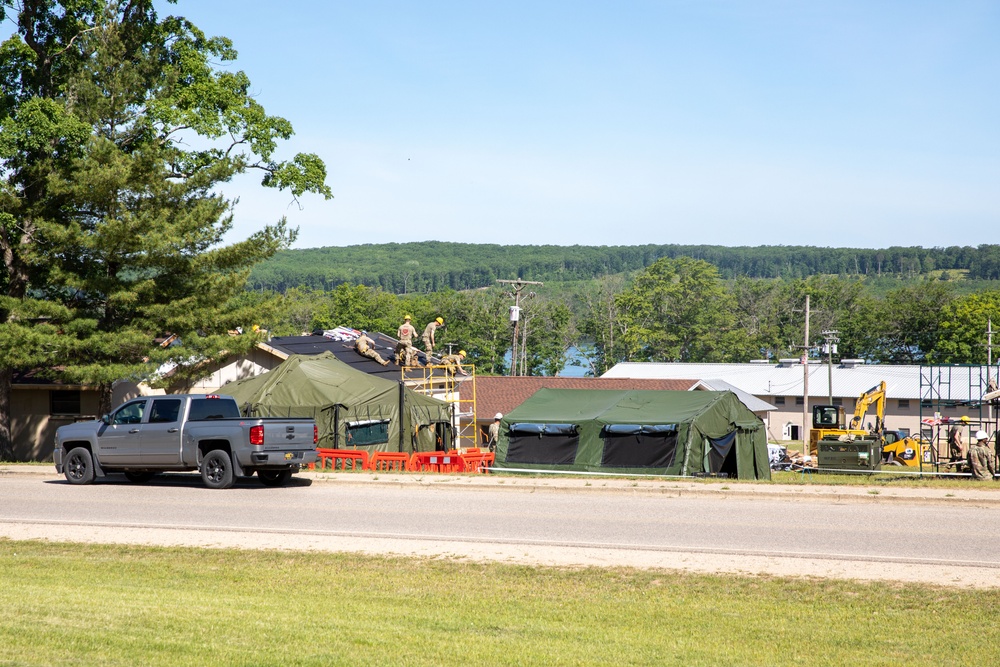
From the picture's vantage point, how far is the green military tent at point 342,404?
29.8 metres

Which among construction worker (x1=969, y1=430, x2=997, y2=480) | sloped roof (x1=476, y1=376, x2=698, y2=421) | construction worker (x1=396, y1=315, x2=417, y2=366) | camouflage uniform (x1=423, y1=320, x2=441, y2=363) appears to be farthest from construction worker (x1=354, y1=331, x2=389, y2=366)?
construction worker (x1=969, y1=430, x2=997, y2=480)

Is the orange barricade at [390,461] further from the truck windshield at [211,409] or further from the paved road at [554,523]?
the truck windshield at [211,409]

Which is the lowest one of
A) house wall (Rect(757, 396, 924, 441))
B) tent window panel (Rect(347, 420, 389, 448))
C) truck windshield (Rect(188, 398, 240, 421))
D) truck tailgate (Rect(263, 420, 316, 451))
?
house wall (Rect(757, 396, 924, 441))

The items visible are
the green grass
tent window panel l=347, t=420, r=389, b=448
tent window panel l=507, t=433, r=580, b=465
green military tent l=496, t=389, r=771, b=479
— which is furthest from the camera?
tent window panel l=347, t=420, r=389, b=448

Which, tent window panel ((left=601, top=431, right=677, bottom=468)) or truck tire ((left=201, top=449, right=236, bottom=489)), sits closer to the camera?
truck tire ((left=201, top=449, right=236, bottom=489))

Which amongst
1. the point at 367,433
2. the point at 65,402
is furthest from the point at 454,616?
the point at 65,402

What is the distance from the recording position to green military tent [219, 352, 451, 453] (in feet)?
97.9

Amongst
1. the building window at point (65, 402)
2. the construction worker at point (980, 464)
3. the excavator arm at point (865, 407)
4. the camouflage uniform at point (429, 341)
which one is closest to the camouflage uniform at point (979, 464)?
the construction worker at point (980, 464)

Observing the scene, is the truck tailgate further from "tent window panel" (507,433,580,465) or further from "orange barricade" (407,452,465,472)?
"tent window panel" (507,433,580,465)

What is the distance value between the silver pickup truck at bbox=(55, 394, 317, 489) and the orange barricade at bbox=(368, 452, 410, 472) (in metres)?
4.84

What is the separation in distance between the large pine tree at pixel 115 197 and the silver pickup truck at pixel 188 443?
7.89m

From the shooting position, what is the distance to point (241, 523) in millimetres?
15695

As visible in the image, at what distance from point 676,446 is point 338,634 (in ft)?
62.6

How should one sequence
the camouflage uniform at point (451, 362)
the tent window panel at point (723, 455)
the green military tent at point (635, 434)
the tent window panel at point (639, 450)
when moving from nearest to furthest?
the tent window panel at point (639, 450) < the green military tent at point (635, 434) < the tent window panel at point (723, 455) < the camouflage uniform at point (451, 362)
